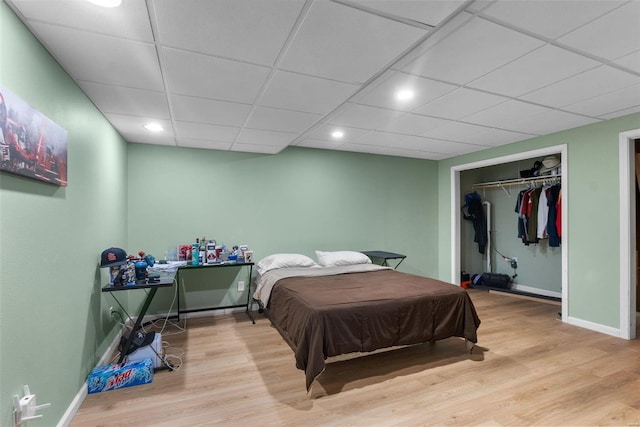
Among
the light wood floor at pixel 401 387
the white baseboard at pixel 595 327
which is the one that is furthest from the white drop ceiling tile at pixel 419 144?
the white baseboard at pixel 595 327

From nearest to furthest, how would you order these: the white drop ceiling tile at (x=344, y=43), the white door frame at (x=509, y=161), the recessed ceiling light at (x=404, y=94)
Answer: the white drop ceiling tile at (x=344, y=43) → the recessed ceiling light at (x=404, y=94) → the white door frame at (x=509, y=161)

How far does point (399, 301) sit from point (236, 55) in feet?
7.25

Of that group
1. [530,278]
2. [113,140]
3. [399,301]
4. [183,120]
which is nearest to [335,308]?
[399,301]

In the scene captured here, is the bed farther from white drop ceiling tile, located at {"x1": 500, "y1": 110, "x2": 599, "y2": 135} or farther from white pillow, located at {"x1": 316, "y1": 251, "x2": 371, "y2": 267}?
white drop ceiling tile, located at {"x1": 500, "y1": 110, "x2": 599, "y2": 135}

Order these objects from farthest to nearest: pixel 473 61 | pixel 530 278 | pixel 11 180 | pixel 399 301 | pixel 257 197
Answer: pixel 530 278
pixel 257 197
pixel 399 301
pixel 473 61
pixel 11 180

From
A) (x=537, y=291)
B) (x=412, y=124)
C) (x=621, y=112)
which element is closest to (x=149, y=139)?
(x=412, y=124)

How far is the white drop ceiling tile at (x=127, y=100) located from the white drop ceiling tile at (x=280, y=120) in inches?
30.6

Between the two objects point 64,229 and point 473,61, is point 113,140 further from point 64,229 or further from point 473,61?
point 473,61

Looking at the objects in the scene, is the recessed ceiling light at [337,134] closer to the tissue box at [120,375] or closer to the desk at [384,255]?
the desk at [384,255]

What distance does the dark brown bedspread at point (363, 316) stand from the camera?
89.7 inches

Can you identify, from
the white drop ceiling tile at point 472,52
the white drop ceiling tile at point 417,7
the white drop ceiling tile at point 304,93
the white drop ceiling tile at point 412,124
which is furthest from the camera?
the white drop ceiling tile at point 412,124

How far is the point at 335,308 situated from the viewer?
2369 mm

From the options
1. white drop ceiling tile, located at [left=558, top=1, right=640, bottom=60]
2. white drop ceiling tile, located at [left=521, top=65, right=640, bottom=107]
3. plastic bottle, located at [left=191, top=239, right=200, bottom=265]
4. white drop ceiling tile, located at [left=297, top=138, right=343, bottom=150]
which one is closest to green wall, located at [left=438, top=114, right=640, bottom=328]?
white drop ceiling tile, located at [left=521, top=65, right=640, bottom=107]

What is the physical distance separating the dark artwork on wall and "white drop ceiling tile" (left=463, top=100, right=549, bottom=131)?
3400mm
